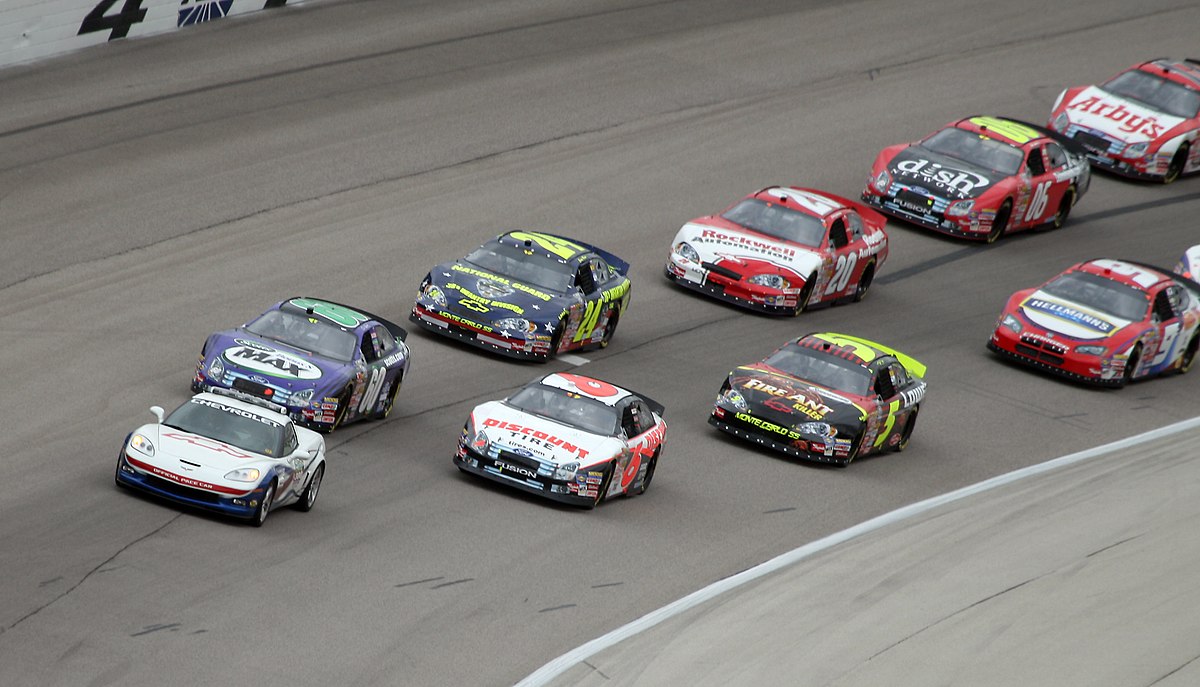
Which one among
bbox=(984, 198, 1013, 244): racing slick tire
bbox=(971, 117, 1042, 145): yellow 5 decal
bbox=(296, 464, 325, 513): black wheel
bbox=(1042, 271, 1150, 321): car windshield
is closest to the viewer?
bbox=(296, 464, 325, 513): black wheel

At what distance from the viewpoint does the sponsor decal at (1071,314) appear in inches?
1075

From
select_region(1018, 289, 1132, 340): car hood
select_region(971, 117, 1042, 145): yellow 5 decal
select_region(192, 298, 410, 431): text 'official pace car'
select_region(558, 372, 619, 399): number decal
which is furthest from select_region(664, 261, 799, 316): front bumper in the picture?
select_region(971, 117, 1042, 145): yellow 5 decal

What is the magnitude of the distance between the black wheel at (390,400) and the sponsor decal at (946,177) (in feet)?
44.8

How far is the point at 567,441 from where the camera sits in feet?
65.2

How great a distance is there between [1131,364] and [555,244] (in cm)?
865

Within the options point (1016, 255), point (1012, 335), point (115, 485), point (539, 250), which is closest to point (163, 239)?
point (539, 250)

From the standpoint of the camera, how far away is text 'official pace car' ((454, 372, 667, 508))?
772 inches

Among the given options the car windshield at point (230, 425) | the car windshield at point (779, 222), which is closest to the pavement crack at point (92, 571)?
the car windshield at point (230, 425)

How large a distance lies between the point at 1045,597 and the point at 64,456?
9745 mm

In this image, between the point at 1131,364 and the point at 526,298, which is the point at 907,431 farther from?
the point at 1131,364

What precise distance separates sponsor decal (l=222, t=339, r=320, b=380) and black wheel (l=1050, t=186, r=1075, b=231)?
1834 centimetres

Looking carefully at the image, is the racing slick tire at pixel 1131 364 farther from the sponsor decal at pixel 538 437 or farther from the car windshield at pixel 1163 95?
the car windshield at pixel 1163 95

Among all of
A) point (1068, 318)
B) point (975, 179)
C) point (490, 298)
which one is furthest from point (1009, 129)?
point (490, 298)

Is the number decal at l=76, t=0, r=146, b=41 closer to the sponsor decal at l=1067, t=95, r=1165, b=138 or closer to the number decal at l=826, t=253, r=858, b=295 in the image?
the number decal at l=826, t=253, r=858, b=295
